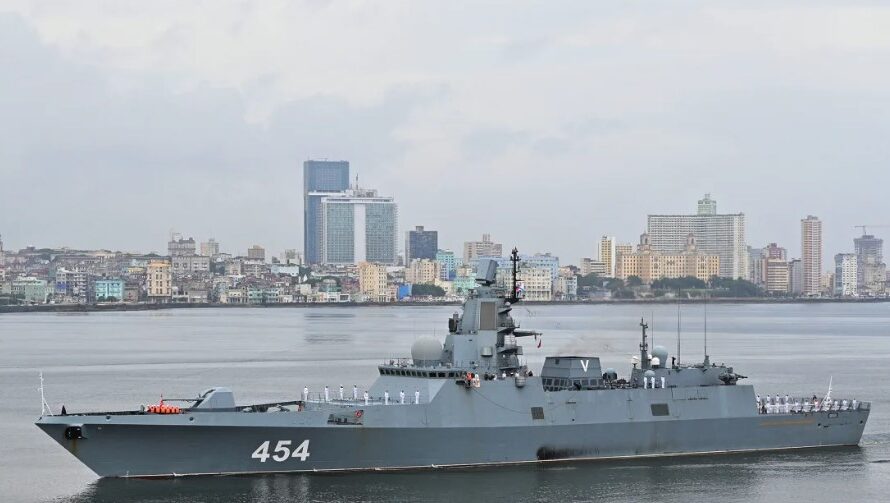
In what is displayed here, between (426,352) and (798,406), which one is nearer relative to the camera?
(426,352)


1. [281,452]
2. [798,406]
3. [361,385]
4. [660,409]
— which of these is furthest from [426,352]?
[361,385]

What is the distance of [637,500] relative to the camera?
28125 mm

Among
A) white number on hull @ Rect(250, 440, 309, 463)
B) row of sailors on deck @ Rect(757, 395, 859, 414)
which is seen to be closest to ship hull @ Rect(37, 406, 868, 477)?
white number on hull @ Rect(250, 440, 309, 463)

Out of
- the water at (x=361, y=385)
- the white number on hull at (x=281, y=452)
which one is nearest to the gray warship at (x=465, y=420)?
the white number on hull at (x=281, y=452)

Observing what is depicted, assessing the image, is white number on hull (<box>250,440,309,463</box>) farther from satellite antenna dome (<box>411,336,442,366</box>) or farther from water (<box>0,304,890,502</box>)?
satellite antenna dome (<box>411,336,442,366</box>)

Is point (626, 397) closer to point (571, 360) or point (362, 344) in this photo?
point (571, 360)

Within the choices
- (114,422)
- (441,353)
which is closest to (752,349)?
(441,353)

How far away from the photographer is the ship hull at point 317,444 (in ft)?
91.4

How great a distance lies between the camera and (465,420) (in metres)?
29.6

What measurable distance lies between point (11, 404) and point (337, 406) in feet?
65.3

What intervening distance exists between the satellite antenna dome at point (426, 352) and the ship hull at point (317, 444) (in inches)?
68.8

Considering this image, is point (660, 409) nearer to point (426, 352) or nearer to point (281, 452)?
point (426, 352)

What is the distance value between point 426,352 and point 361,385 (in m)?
20.5

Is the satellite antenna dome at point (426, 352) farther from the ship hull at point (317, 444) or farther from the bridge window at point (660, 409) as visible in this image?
the bridge window at point (660, 409)
